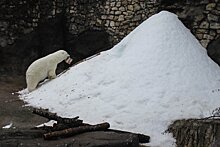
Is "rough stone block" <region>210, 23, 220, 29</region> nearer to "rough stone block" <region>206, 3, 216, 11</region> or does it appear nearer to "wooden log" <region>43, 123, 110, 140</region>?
"rough stone block" <region>206, 3, 216, 11</region>

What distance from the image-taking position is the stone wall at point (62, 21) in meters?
11.1

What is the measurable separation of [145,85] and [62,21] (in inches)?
216

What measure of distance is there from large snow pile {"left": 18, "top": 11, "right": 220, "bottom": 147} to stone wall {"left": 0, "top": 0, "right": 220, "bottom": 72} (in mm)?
1906

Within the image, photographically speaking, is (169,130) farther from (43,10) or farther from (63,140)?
(43,10)

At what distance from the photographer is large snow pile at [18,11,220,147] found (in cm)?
698

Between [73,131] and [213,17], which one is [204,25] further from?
[73,131]

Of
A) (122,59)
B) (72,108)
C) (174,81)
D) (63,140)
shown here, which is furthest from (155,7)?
(63,140)

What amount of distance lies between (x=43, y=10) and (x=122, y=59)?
15.6 feet

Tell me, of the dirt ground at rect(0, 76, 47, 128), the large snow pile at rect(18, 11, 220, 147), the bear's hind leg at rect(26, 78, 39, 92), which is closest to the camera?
the large snow pile at rect(18, 11, 220, 147)

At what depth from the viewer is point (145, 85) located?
7.63m

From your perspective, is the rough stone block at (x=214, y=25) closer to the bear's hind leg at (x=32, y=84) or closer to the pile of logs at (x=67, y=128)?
the bear's hind leg at (x=32, y=84)

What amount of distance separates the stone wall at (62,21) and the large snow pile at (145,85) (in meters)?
1.91

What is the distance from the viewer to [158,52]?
324 inches

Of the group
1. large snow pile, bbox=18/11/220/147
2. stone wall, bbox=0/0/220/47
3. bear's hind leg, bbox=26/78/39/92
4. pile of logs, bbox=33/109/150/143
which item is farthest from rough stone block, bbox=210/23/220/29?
pile of logs, bbox=33/109/150/143
